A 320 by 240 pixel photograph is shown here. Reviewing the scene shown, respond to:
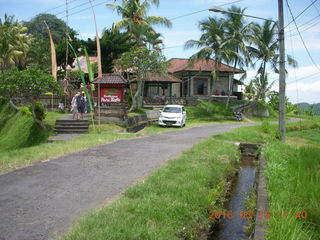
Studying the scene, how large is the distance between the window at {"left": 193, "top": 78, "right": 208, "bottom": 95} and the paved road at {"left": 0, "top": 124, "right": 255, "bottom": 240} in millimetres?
26125

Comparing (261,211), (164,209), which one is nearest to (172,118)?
(261,211)

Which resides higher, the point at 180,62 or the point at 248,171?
the point at 180,62

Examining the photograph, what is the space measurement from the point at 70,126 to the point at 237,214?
13275 millimetres

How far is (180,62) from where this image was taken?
41.7 m

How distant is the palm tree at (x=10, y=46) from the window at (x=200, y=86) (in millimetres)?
20720

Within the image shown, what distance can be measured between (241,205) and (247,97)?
36696mm

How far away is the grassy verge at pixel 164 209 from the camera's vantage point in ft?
15.0

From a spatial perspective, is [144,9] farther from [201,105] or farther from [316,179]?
[316,179]

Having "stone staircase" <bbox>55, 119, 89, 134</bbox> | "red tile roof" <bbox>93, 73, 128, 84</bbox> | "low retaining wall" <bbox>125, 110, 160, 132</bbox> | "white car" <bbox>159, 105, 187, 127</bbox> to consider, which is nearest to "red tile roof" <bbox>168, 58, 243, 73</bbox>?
"low retaining wall" <bbox>125, 110, 160, 132</bbox>

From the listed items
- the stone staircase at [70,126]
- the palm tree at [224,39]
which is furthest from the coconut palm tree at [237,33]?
the stone staircase at [70,126]

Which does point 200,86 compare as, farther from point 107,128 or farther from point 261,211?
point 261,211

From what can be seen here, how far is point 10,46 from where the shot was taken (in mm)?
36281

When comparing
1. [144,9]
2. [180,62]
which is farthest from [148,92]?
[144,9]

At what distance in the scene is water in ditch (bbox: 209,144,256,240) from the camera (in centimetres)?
595
